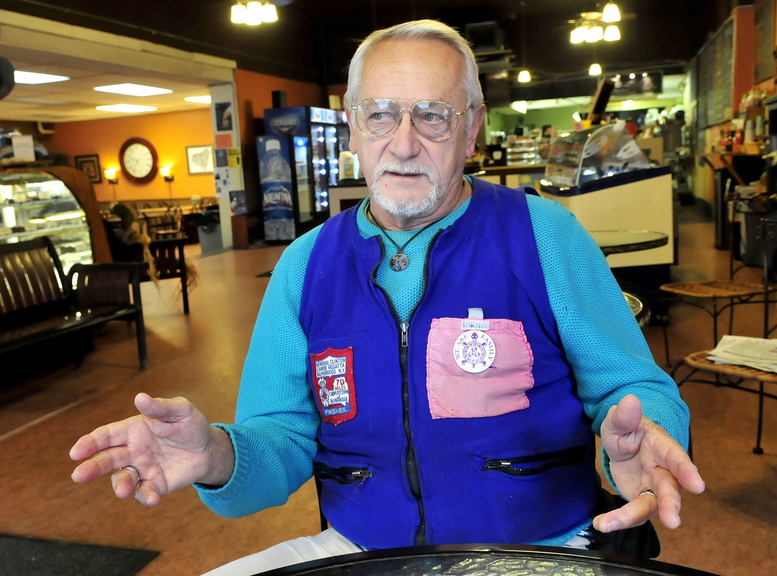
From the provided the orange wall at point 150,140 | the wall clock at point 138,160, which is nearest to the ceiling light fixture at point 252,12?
the orange wall at point 150,140

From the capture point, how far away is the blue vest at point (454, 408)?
1256 mm

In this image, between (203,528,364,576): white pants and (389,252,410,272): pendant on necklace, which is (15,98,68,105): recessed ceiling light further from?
(203,528,364,576): white pants

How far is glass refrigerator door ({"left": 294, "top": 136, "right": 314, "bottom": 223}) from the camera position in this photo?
11.9 m

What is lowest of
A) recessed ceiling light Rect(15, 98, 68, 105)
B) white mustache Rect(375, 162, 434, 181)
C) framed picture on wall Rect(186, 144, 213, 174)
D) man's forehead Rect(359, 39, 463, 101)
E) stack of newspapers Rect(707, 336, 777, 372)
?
stack of newspapers Rect(707, 336, 777, 372)

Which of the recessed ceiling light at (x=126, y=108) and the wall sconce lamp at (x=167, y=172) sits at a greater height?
the recessed ceiling light at (x=126, y=108)

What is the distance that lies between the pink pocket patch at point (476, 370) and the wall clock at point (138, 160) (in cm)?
1706

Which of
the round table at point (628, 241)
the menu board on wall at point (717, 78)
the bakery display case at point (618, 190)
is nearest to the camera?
the round table at point (628, 241)

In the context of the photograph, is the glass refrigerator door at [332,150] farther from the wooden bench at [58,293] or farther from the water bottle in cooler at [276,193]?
the wooden bench at [58,293]

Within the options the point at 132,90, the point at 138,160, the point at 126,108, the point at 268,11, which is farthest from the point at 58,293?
the point at 138,160

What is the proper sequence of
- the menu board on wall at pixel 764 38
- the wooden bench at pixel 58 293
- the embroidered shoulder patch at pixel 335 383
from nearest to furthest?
the embroidered shoulder patch at pixel 335 383 < the wooden bench at pixel 58 293 < the menu board on wall at pixel 764 38

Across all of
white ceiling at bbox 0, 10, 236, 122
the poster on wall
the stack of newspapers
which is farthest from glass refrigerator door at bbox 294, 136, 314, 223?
the stack of newspapers

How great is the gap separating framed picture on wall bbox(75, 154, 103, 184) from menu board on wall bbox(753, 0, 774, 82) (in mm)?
14806

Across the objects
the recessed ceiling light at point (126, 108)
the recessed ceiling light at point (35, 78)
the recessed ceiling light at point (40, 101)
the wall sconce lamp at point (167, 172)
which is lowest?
the wall sconce lamp at point (167, 172)

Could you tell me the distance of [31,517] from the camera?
2.78 metres
